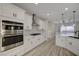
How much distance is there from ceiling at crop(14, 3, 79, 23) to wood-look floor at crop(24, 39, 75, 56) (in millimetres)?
502

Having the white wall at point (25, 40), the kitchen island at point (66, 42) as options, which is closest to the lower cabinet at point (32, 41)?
the white wall at point (25, 40)

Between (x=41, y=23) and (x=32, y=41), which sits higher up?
(x=41, y=23)

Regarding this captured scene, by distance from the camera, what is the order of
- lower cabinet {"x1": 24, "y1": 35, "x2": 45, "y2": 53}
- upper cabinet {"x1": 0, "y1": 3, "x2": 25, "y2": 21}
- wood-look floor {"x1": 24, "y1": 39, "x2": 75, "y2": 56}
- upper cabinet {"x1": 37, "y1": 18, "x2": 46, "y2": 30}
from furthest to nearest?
1. lower cabinet {"x1": 24, "y1": 35, "x2": 45, "y2": 53}
2. upper cabinet {"x1": 37, "y1": 18, "x2": 46, "y2": 30}
3. wood-look floor {"x1": 24, "y1": 39, "x2": 75, "y2": 56}
4. upper cabinet {"x1": 0, "y1": 3, "x2": 25, "y2": 21}

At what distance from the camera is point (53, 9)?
183 cm

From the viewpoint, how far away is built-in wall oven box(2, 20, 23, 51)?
5.45 feet

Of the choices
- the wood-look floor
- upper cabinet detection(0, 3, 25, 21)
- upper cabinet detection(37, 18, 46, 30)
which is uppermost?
upper cabinet detection(0, 3, 25, 21)

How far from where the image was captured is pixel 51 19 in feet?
6.36

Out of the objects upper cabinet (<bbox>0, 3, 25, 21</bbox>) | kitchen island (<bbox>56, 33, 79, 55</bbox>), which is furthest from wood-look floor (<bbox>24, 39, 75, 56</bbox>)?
upper cabinet (<bbox>0, 3, 25, 21</bbox>)

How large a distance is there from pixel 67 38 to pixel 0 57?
1342 millimetres

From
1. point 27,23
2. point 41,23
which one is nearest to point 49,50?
point 41,23

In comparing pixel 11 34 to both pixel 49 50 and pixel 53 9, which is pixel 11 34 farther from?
pixel 53 9

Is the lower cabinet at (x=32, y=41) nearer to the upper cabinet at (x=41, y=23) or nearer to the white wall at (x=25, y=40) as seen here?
the white wall at (x=25, y=40)

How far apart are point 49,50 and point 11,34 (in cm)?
82

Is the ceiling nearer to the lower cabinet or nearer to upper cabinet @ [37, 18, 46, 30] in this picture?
upper cabinet @ [37, 18, 46, 30]
